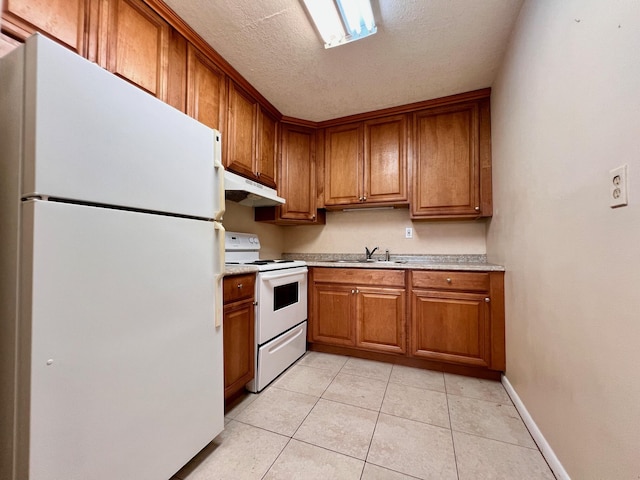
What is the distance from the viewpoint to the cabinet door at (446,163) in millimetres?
2225

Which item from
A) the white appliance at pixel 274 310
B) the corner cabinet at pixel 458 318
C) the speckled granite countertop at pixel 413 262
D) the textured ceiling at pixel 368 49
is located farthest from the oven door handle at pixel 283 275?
the textured ceiling at pixel 368 49

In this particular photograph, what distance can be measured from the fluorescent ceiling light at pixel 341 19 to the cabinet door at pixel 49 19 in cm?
107

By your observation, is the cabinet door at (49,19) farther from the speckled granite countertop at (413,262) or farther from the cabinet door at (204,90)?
the speckled granite countertop at (413,262)

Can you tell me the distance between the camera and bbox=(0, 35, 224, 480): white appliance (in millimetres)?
682

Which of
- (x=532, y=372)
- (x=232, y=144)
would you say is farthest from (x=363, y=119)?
(x=532, y=372)

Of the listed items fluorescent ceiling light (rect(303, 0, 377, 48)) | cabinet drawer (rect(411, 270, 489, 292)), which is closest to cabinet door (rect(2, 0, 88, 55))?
fluorescent ceiling light (rect(303, 0, 377, 48))

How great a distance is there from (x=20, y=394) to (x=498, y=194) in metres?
2.62

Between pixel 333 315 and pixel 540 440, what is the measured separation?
4.89 ft

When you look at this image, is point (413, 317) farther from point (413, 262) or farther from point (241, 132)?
point (241, 132)

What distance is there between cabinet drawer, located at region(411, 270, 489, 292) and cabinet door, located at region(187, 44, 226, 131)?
183 centimetres

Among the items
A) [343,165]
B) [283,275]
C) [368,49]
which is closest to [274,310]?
[283,275]

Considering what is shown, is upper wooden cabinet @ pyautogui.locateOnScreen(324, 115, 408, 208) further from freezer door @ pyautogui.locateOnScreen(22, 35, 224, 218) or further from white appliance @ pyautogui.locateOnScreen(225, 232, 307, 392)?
freezer door @ pyautogui.locateOnScreen(22, 35, 224, 218)

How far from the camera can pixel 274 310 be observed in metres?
1.92

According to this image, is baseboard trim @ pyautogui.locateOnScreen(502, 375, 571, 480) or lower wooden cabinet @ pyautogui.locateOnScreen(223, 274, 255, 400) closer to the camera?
baseboard trim @ pyautogui.locateOnScreen(502, 375, 571, 480)
